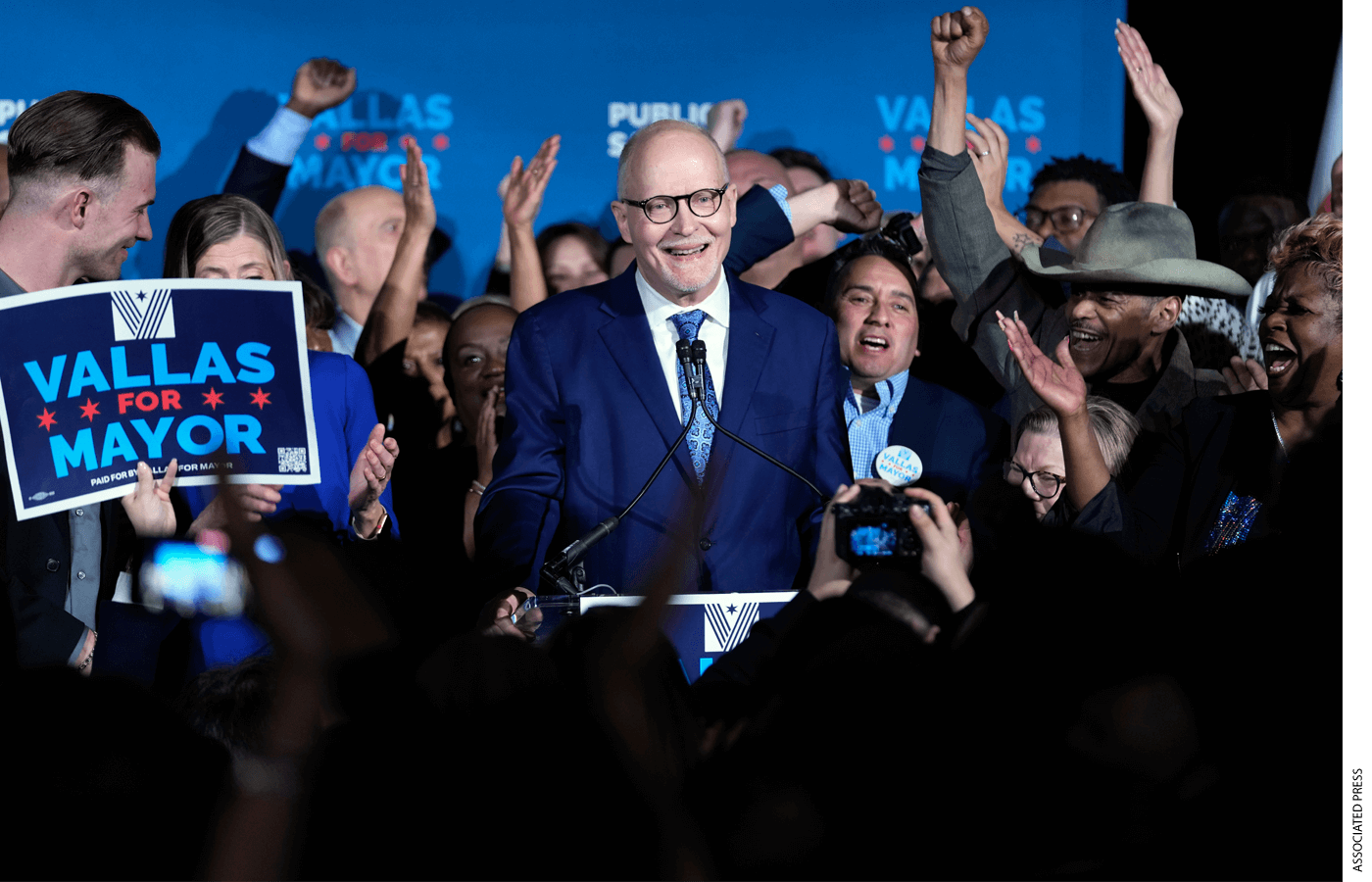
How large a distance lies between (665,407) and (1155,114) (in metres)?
2.13

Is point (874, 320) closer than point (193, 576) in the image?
No

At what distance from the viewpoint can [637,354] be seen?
2.58 metres

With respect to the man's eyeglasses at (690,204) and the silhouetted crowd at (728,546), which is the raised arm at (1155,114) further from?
the man's eyeglasses at (690,204)

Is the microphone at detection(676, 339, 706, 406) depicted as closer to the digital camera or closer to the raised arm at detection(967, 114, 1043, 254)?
the digital camera

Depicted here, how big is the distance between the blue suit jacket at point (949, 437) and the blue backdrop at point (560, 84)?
1777mm

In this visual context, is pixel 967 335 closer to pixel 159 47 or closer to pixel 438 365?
pixel 438 365

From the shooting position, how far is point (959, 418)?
337 centimetres

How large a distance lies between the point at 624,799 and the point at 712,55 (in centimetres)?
404

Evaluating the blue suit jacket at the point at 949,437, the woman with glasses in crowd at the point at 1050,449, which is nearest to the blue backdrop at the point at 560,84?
the blue suit jacket at the point at 949,437

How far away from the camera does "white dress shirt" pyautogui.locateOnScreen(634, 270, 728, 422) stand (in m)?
2.61

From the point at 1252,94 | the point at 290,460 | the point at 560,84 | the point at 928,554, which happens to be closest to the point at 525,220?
the point at 560,84

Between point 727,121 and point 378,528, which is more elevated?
point 727,121

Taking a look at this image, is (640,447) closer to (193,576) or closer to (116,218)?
(193,576)

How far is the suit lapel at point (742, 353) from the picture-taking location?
99.0 inches
